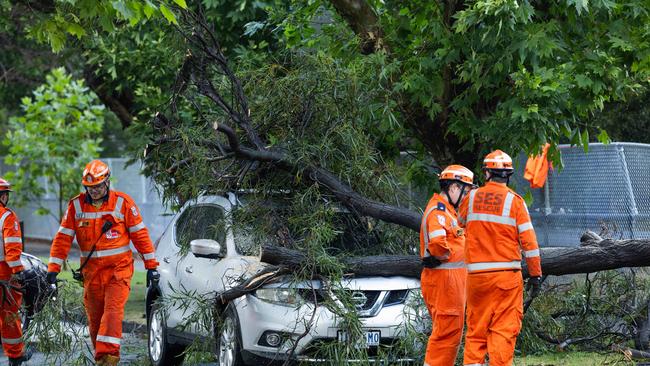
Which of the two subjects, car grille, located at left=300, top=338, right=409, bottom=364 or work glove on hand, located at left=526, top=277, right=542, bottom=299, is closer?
work glove on hand, located at left=526, top=277, right=542, bottom=299

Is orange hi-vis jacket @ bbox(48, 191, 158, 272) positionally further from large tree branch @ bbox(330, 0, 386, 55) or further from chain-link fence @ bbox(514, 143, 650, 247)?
chain-link fence @ bbox(514, 143, 650, 247)

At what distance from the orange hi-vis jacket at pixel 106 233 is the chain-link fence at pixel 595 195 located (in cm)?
494

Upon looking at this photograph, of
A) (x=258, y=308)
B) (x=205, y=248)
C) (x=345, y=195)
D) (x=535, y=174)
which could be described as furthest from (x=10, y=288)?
(x=535, y=174)

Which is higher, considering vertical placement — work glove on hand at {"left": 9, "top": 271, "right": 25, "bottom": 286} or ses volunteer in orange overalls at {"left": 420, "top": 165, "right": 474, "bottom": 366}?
work glove on hand at {"left": 9, "top": 271, "right": 25, "bottom": 286}

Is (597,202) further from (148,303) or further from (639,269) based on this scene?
(148,303)

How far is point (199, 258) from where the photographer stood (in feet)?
33.2

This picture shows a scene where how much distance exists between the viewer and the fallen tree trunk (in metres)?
8.98

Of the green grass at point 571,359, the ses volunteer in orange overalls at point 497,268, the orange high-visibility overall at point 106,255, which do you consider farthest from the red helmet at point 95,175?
the green grass at point 571,359

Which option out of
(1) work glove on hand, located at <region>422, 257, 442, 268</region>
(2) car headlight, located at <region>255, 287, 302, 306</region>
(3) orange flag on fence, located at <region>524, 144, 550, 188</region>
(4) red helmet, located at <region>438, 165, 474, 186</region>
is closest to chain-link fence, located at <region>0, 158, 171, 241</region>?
(3) orange flag on fence, located at <region>524, 144, 550, 188</region>

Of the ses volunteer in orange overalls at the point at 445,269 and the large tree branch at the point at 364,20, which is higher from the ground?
the large tree branch at the point at 364,20

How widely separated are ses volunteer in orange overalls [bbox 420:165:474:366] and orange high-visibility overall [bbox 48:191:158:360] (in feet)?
8.57

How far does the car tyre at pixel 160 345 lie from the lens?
10406mm

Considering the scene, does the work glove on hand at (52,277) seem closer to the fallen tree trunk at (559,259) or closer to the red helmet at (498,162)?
the fallen tree trunk at (559,259)

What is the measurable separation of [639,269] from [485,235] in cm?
295
